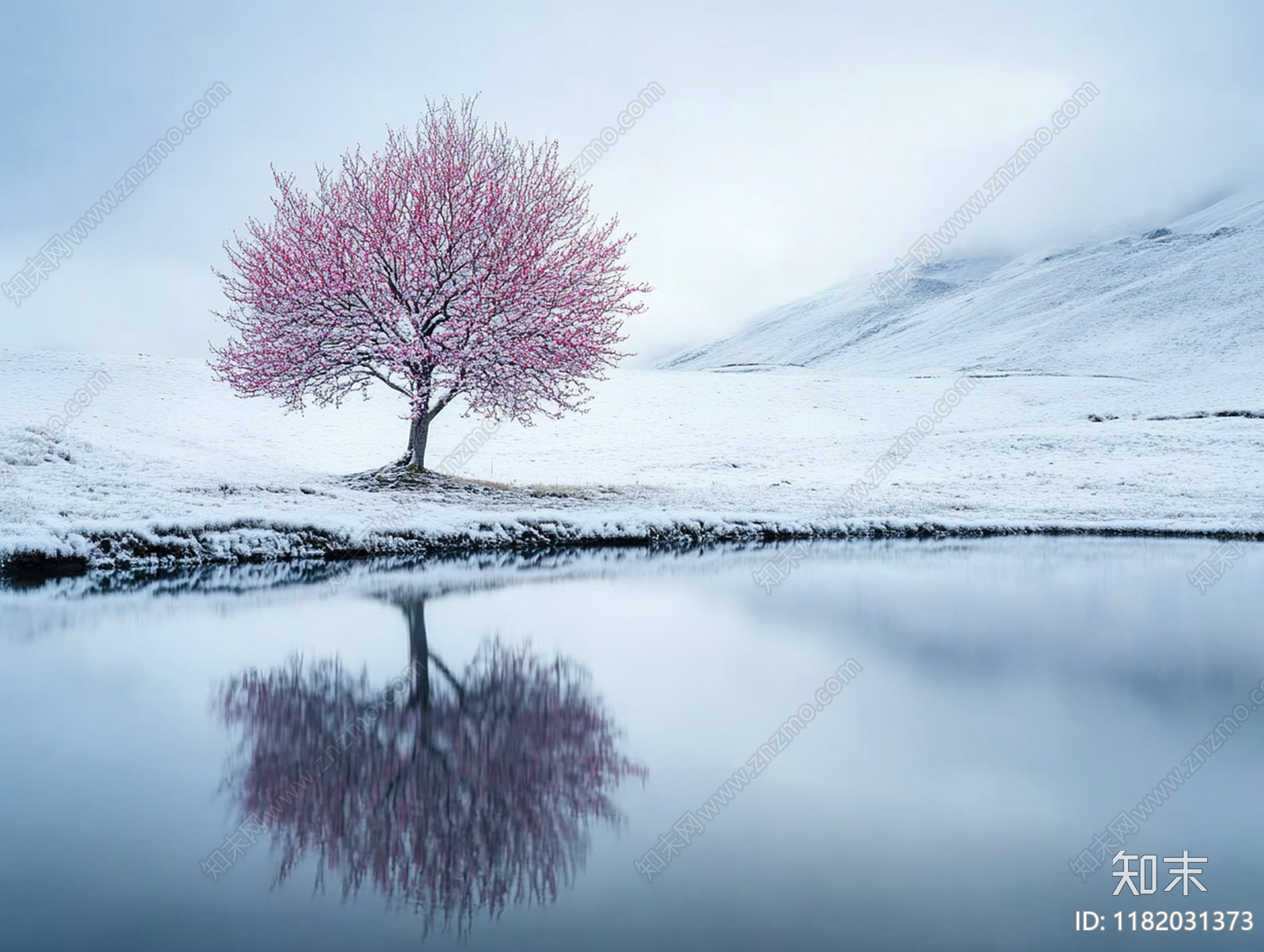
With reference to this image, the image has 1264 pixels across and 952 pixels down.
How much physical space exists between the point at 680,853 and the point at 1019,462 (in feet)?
124

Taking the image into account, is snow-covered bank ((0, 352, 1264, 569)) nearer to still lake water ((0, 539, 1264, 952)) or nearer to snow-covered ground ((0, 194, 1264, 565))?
snow-covered ground ((0, 194, 1264, 565))

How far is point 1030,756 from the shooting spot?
5543 millimetres

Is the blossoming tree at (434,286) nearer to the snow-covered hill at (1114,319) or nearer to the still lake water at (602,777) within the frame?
the still lake water at (602,777)

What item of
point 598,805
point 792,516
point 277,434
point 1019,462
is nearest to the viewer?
point 598,805

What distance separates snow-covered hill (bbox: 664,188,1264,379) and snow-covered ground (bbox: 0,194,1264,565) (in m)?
1.89

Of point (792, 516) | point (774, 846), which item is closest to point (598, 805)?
point (774, 846)

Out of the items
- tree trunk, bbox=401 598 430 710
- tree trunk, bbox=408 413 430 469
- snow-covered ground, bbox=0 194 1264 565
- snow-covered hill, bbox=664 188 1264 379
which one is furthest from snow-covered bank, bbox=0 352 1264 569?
snow-covered hill, bbox=664 188 1264 379

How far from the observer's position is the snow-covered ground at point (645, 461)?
53.7 ft

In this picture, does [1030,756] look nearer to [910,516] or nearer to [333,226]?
[910,516]

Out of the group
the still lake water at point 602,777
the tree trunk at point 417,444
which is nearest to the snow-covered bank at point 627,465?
the tree trunk at point 417,444

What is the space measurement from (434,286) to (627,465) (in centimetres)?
1634

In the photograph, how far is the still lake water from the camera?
3.59 m

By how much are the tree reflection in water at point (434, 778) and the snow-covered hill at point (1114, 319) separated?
91608 millimetres

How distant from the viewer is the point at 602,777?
507 centimetres
